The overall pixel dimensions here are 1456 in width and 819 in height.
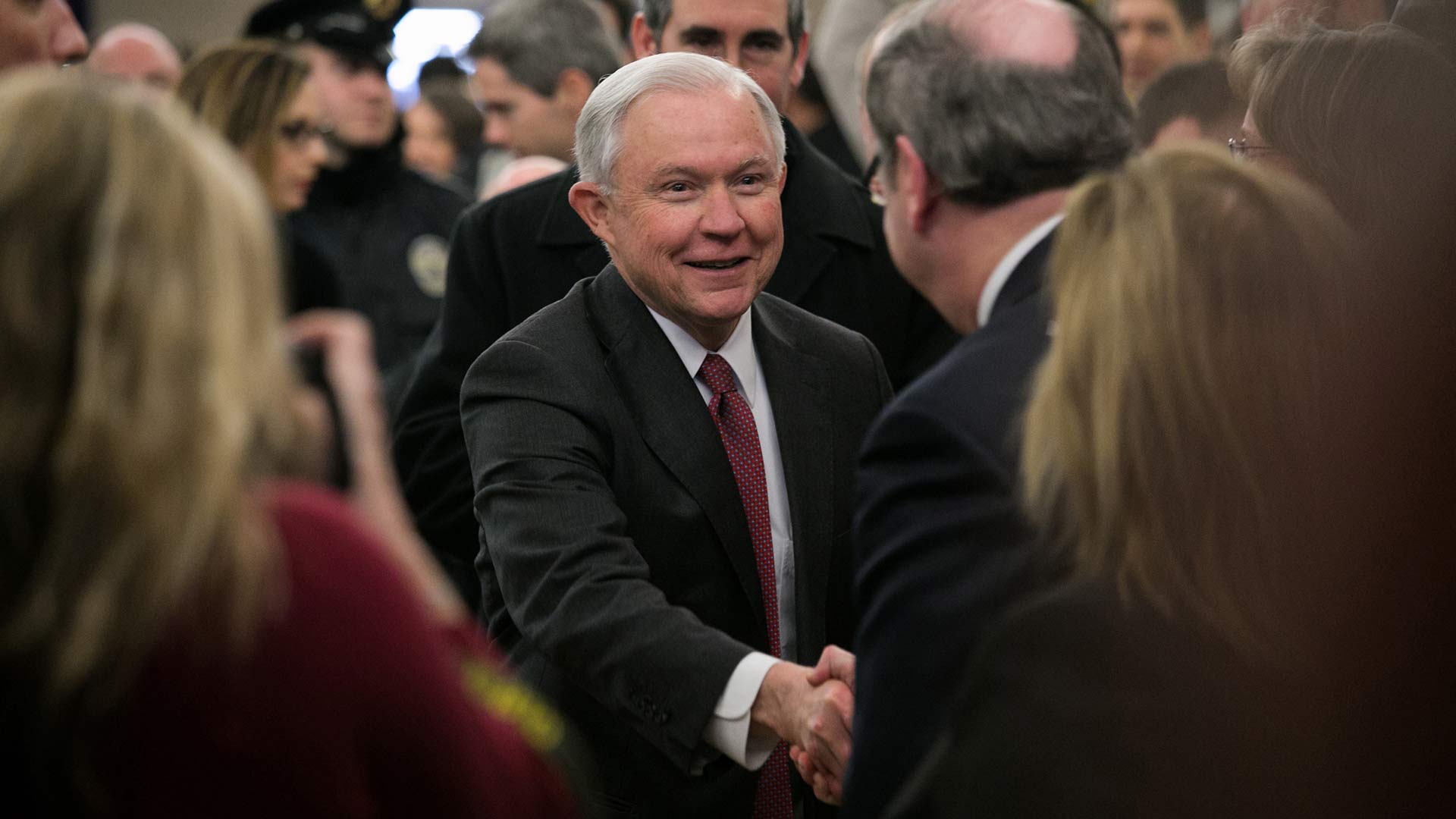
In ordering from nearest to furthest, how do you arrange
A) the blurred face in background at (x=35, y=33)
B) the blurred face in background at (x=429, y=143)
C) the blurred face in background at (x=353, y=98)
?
the blurred face in background at (x=35, y=33) < the blurred face in background at (x=353, y=98) < the blurred face in background at (x=429, y=143)

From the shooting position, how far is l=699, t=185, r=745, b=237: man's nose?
8.41 feet

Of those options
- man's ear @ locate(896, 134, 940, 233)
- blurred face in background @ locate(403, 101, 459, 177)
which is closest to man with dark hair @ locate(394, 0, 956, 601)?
man's ear @ locate(896, 134, 940, 233)

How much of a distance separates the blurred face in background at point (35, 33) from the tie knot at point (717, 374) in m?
1.66

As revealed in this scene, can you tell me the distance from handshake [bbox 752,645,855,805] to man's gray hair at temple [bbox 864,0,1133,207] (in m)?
0.68

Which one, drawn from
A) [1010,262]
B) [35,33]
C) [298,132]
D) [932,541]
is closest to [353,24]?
[298,132]

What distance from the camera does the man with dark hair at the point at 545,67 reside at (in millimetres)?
4426

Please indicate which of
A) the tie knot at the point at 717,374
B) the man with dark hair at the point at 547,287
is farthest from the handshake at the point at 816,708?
the man with dark hair at the point at 547,287

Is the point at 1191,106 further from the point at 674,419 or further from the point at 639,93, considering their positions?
the point at 674,419

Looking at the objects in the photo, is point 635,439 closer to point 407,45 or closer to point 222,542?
point 222,542

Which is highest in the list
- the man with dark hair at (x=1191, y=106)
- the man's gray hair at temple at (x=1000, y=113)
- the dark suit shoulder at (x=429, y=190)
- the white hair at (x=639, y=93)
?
the man's gray hair at temple at (x=1000, y=113)

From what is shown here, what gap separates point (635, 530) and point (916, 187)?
0.73 metres

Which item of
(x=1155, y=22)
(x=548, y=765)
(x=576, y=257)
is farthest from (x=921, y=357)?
(x=1155, y=22)

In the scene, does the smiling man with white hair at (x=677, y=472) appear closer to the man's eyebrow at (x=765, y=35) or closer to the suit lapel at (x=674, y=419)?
the suit lapel at (x=674, y=419)

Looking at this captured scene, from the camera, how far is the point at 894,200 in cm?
207
